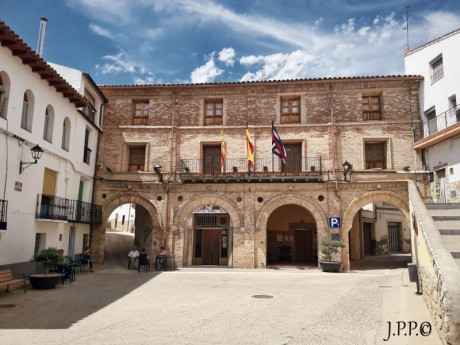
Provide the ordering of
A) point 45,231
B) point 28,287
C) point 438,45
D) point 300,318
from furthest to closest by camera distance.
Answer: point 438,45 < point 45,231 < point 28,287 < point 300,318

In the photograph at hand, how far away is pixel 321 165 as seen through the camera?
19.8 meters

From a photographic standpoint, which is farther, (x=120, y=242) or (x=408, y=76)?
(x=120, y=242)

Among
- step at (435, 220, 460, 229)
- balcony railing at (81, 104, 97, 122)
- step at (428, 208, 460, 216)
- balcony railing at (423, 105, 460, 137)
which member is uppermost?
balcony railing at (81, 104, 97, 122)

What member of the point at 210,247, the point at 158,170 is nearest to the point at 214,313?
the point at 158,170

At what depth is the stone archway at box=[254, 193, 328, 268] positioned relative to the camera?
19359mm

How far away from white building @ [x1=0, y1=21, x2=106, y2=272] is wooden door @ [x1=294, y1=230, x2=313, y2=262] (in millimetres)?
12621

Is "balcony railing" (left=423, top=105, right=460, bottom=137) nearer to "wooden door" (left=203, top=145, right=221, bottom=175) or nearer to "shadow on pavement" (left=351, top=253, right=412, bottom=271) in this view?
"shadow on pavement" (left=351, top=253, right=412, bottom=271)

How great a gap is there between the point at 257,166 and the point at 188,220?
183 inches

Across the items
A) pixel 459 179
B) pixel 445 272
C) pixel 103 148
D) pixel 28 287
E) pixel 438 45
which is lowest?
pixel 28 287

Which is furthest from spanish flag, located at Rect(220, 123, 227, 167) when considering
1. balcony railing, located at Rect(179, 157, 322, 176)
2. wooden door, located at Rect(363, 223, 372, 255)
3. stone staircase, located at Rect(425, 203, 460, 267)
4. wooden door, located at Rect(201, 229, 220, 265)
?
wooden door, located at Rect(363, 223, 372, 255)

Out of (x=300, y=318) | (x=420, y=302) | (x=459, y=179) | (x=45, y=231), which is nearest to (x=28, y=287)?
(x=45, y=231)

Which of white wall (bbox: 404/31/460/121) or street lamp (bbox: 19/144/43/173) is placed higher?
white wall (bbox: 404/31/460/121)

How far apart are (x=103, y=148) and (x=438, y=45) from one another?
18357 mm

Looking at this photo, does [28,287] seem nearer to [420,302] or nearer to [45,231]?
[45,231]
